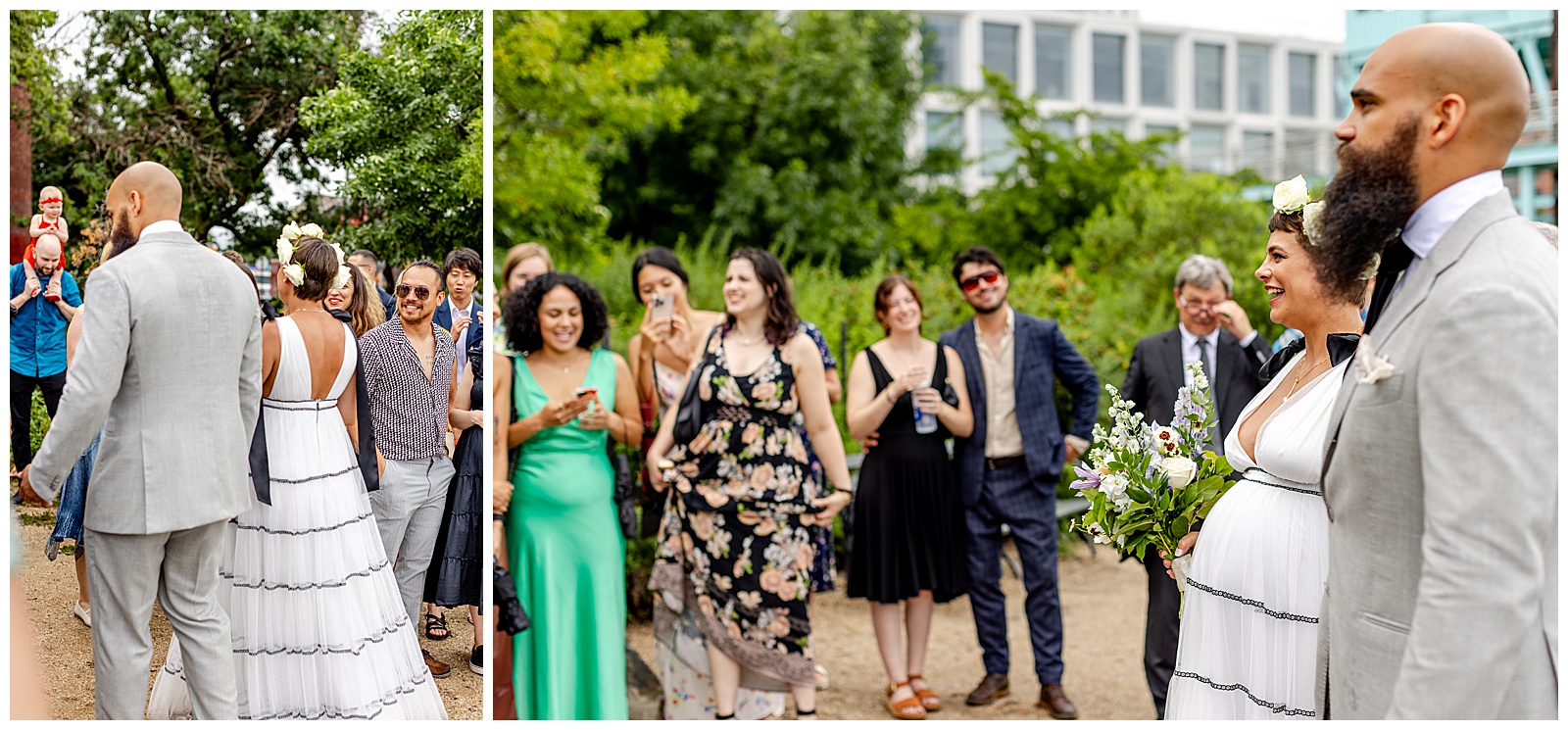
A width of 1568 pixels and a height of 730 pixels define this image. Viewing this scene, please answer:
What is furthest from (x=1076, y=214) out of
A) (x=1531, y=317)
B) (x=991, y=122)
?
(x=991, y=122)

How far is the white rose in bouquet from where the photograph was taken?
9.41ft

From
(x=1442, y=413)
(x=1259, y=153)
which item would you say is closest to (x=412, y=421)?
(x=1442, y=413)

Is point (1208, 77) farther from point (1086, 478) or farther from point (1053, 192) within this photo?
point (1086, 478)

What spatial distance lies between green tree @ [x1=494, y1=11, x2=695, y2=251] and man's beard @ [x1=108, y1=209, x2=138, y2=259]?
5431 mm

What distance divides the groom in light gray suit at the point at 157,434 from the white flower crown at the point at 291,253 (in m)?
0.15

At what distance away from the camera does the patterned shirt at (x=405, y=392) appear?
313 cm

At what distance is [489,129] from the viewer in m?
3.18

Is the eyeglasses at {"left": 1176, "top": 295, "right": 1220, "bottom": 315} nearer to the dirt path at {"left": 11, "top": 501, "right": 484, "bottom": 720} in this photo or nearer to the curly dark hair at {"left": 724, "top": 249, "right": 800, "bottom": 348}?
the curly dark hair at {"left": 724, "top": 249, "right": 800, "bottom": 348}

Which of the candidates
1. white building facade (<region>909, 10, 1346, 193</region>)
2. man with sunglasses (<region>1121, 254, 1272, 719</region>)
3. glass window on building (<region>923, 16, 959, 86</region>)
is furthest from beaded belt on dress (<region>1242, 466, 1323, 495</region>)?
glass window on building (<region>923, 16, 959, 86</region>)

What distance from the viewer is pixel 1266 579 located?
2648 mm

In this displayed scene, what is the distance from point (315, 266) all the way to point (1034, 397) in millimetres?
3239

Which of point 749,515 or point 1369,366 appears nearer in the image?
point 1369,366
